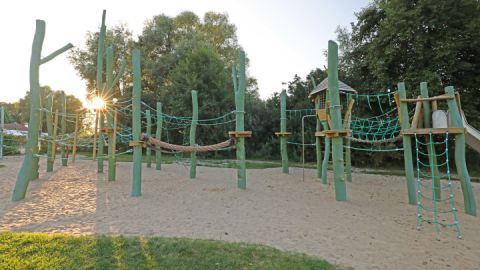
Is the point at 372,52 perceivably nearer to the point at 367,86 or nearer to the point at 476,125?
the point at 367,86

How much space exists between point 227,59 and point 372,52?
13.5m

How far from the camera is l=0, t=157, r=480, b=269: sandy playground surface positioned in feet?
12.6

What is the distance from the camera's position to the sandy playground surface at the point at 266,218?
3.85 m

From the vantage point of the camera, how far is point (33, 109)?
21.3 ft

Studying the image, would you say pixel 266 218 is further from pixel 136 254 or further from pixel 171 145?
pixel 171 145

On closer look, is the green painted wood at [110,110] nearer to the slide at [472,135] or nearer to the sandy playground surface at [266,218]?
the sandy playground surface at [266,218]

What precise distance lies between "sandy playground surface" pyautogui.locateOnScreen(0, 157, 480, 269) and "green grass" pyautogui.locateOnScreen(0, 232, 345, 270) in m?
0.35

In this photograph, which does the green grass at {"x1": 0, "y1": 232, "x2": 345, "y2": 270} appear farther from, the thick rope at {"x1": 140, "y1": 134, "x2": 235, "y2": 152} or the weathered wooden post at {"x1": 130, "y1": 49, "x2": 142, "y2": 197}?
the thick rope at {"x1": 140, "y1": 134, "x2": 235, "y2": 152}

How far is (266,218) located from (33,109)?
5339mm

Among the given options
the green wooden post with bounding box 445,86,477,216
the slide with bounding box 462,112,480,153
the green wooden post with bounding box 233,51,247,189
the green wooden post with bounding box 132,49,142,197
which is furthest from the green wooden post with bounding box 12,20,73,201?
the slide with bounding box 462,112,480,153

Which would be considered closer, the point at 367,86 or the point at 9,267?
the point at 9,267

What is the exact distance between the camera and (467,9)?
1316 cm

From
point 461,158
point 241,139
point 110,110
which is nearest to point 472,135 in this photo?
point 461,158

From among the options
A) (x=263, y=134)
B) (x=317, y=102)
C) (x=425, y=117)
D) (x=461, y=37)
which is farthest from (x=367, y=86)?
(x=425, y=117)
